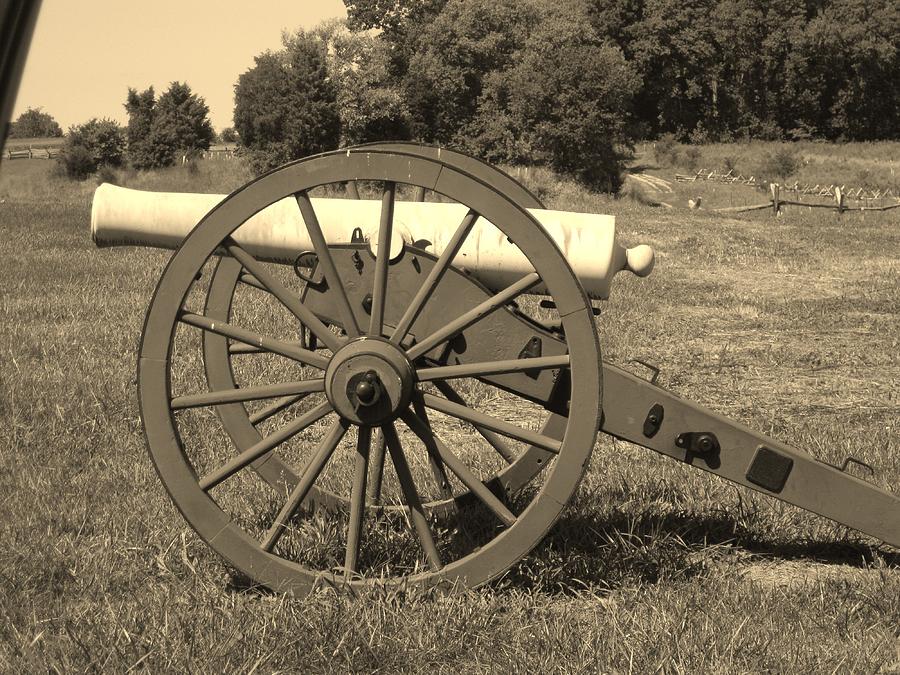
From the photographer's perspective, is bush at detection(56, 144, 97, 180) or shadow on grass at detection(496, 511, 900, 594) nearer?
shadow on grass at detection(496, 511, 900, 594)

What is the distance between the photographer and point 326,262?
3383 mm

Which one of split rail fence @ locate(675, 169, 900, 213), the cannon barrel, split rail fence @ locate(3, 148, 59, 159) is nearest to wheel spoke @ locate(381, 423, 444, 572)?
the cannon barrel

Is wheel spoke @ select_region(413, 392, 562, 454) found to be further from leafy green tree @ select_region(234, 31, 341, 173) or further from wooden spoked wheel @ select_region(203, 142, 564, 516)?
leafy green tree @ select_region(234, 31, 341, 173)

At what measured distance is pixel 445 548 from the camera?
405cm

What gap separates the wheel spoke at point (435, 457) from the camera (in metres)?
3.49

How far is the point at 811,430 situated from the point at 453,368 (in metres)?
3.20

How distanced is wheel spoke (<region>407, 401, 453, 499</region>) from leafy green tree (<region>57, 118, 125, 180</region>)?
1869 inches

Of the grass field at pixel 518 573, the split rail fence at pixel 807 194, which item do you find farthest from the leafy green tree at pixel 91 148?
the grass field at pixel 518 573

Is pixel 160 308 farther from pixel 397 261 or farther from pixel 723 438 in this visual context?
pixel 723 438

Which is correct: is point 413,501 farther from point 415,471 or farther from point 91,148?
point 91,148

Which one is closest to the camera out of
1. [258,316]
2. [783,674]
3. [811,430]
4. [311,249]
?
[783,674]

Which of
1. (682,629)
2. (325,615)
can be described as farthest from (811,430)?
(325,615)

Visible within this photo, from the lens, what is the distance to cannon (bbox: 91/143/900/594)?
3.23 m

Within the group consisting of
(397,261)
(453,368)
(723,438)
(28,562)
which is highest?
(397,261)
